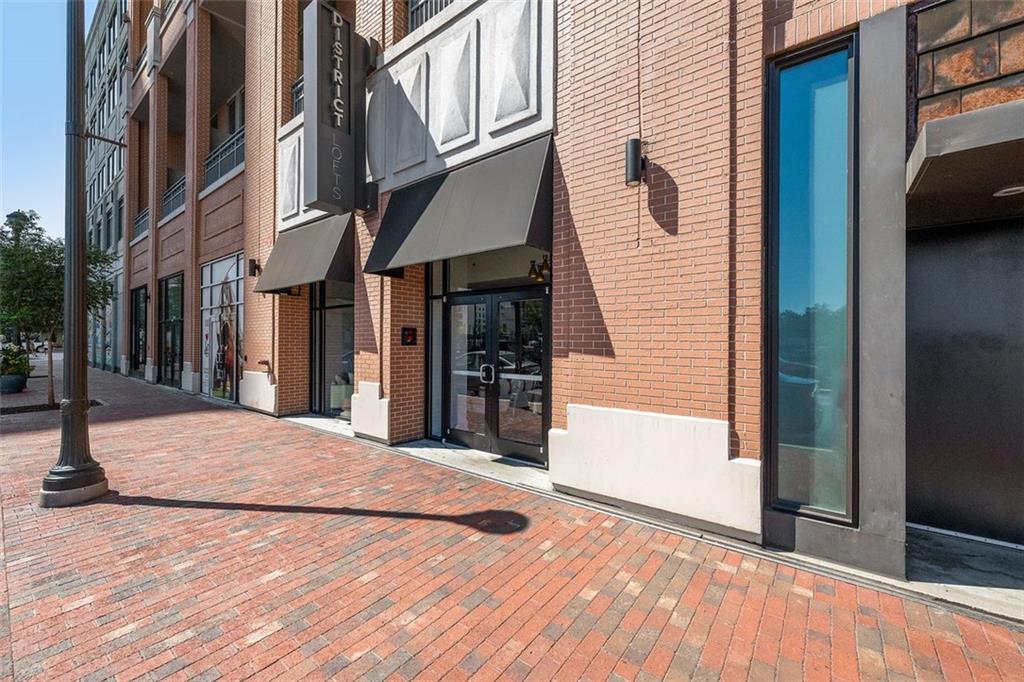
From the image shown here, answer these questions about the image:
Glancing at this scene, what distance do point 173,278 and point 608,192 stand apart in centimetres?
1789

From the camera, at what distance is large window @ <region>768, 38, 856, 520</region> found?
3.80m

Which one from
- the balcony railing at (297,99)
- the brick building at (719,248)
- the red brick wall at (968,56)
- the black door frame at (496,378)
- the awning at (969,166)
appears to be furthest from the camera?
the balcony railing at (297,99)

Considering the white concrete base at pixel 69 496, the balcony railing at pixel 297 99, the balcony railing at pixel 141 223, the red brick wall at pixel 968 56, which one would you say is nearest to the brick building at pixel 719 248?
the red brick wall at pixel 968 56

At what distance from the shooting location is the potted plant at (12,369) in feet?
47.7

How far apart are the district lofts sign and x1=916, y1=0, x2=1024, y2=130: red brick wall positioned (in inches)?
287

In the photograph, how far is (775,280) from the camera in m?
4.06

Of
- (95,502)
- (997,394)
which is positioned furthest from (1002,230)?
(95,502)

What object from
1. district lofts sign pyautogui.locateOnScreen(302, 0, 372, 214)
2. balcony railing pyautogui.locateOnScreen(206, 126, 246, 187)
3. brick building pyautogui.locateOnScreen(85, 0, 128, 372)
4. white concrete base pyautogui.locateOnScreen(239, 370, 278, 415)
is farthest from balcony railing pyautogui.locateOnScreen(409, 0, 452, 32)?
brick building pyautogui.locateOnScreen(85, 0, 128, 372)

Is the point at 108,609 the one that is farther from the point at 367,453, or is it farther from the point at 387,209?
the point at 387,209

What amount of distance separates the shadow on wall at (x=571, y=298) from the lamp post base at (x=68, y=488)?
543cm

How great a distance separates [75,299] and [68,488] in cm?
206

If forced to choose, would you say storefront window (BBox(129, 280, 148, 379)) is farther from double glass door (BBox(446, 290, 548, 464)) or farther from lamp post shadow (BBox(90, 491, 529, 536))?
double glass door (BBox(446, 290, 548, 464))

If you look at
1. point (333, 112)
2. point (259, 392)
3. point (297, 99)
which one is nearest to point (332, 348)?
point (259, 392)

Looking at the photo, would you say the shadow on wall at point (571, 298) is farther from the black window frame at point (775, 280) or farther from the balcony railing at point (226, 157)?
the balcony railing at point (226, 157)
